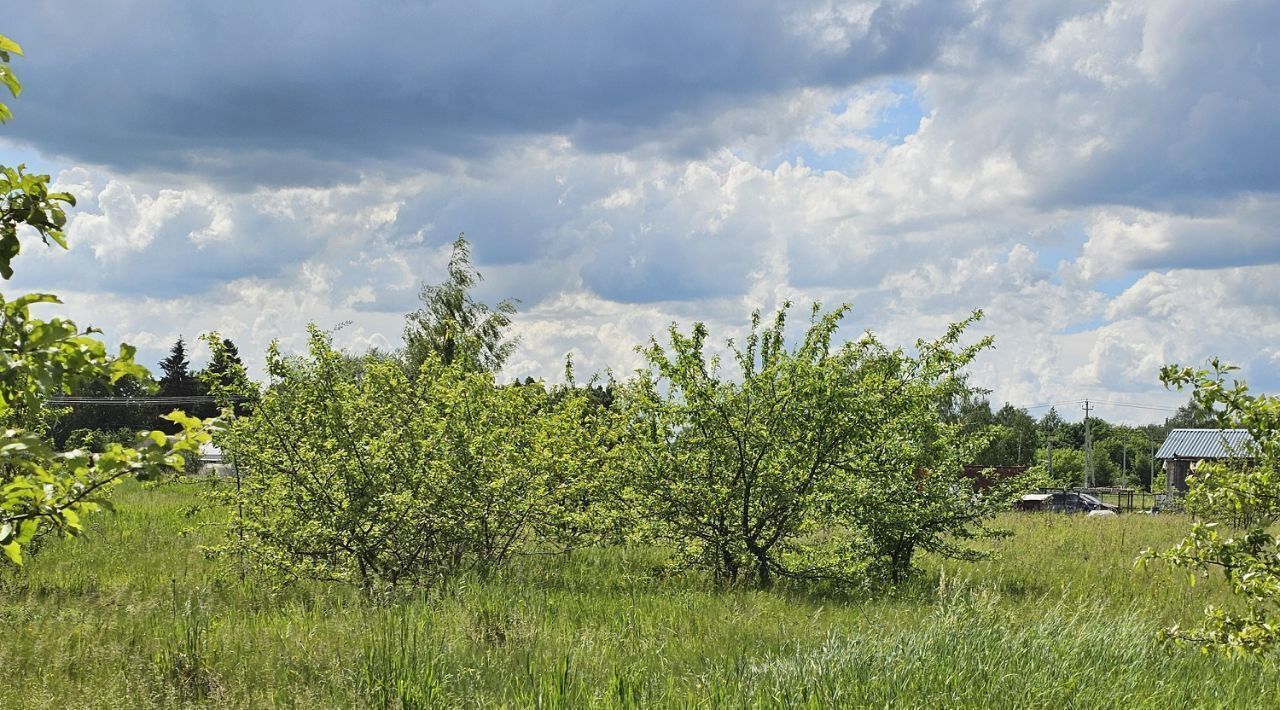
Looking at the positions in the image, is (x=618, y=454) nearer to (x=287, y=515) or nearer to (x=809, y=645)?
(x=287, y=515)

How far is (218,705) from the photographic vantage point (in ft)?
20.2

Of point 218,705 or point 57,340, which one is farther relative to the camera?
point 218,705

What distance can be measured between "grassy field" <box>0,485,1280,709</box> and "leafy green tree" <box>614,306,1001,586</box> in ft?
2.35

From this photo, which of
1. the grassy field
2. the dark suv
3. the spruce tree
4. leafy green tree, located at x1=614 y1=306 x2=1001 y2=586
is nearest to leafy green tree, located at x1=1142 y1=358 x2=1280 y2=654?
the grassy field

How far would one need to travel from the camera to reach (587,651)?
7.05 metres

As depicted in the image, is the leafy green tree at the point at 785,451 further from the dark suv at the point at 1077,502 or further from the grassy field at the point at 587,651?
the dark suv at the point at 1077,502

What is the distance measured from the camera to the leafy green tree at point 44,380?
3074 millimetres

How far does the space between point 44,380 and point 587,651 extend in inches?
185

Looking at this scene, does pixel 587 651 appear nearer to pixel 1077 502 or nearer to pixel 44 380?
pixel 44 380

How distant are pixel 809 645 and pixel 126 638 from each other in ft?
17.0

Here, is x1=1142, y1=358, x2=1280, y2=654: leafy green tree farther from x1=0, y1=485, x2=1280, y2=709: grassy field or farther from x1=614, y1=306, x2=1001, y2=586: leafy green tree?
x1=614, y1=306, x2=1001, y2=586: leafy green tree

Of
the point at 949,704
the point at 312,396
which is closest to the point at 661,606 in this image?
the point at 949,704

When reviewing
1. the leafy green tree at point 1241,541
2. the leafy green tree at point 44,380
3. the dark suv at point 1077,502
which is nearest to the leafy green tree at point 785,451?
the leafy green tree at point 1241,541

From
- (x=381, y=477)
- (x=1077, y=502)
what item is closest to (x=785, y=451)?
(x=381, y=477)
